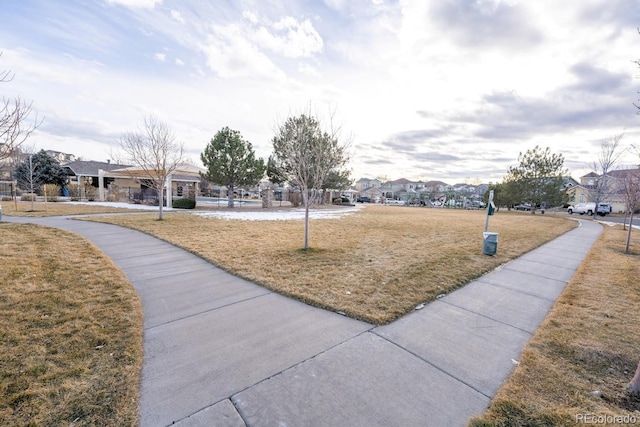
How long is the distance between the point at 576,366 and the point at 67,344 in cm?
534

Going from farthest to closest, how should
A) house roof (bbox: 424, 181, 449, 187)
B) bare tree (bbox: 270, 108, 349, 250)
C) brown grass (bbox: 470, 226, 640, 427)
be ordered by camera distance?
house roof (bbox: 424, 181, 449, 187), bare tree (bbox: 270, 108, 349, 250), brown grass (bbox: 470, 226, 640, 427)

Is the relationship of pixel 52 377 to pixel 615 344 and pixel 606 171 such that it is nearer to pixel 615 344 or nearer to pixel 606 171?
pixel 615 344

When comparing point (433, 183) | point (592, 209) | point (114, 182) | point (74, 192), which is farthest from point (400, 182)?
point (74, 192)

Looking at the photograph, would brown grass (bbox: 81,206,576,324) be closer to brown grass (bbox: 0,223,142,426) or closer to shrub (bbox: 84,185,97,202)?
brown grass (bbox: 0,223,142,426)

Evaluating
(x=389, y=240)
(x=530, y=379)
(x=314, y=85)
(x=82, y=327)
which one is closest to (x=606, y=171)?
(x=389, y=240)

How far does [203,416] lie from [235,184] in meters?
20.6

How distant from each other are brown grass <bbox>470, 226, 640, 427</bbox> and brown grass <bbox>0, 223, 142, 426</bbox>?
2.93m

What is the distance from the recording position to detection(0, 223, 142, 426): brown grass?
1954mm

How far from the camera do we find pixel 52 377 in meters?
2.27

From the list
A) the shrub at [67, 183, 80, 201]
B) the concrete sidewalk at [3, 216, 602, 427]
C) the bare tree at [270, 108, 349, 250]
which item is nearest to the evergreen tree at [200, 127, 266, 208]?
the bare tree at [270, 108, 349, 250]

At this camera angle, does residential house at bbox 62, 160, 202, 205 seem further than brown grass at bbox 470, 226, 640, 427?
Yes

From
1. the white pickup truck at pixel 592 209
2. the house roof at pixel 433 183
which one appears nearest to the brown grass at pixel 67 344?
the white pickup truck at pixel 592 209

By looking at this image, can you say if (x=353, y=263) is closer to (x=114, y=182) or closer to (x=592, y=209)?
(x=114, y=182)

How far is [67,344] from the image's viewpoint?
2.78 meters
